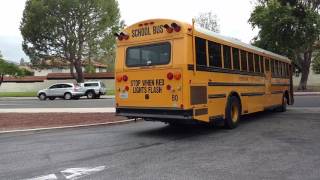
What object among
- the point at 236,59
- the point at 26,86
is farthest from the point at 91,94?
the point at 236,59

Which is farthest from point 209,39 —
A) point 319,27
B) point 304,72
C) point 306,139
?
point 304,72

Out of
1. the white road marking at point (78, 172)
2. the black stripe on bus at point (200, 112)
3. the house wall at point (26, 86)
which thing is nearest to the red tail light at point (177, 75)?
the black stripe on bus at point (200, 112)

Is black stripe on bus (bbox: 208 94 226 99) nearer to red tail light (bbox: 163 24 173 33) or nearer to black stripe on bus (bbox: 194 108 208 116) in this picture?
black stripe on bus (bbox: 194 108 208 116)

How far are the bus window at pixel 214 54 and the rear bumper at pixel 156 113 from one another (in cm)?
180

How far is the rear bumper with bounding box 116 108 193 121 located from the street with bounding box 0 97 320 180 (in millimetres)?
Result: 566

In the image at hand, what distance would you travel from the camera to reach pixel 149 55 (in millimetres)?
13133

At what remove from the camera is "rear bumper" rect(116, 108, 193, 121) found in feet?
40.3

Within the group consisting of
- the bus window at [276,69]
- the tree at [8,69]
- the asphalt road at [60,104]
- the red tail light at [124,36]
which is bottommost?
the asphalt road at [60,104]

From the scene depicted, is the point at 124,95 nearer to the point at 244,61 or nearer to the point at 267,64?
the point at 244,61

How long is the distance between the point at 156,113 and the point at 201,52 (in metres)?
1.97

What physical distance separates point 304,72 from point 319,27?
25.7 feet

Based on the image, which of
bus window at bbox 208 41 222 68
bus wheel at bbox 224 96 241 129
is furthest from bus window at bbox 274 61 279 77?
bus window at bbox 208 41 222 68

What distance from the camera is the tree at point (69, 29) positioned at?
192ft

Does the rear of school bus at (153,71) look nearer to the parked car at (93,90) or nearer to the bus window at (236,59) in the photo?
the bus window at (236,59)
